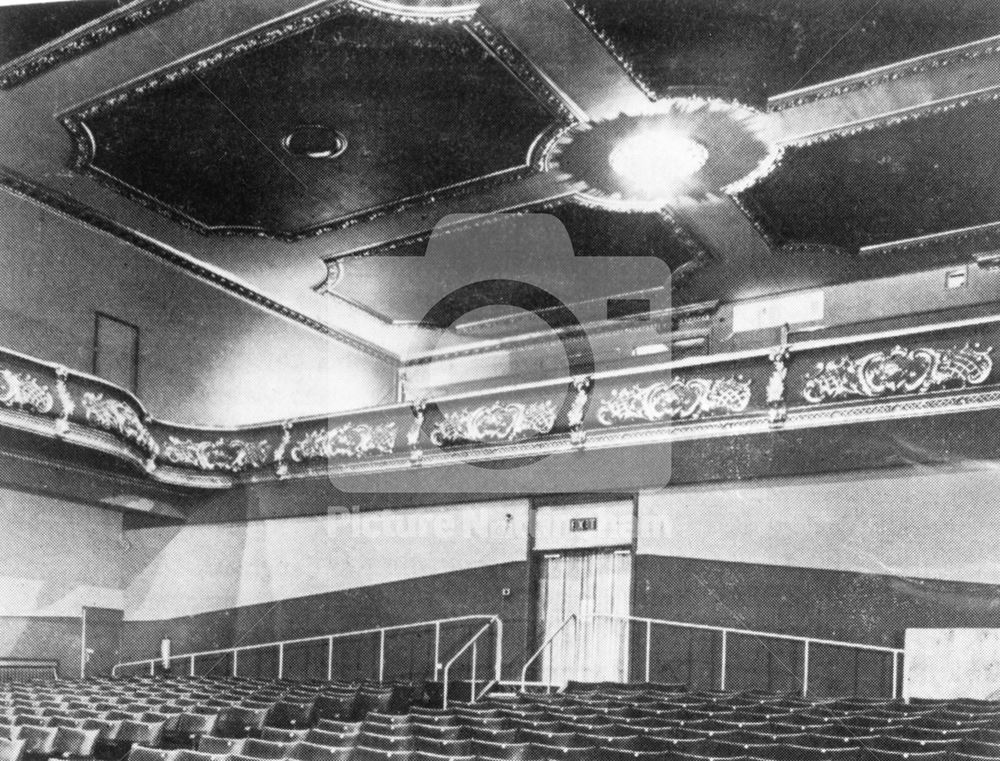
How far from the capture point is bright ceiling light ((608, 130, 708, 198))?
1012 centimetres

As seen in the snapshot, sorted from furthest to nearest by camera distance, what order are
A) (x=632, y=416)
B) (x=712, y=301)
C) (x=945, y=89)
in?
1. (x=712, y=301)
2. (x=632, y=416)
3. (x=945, y=89)

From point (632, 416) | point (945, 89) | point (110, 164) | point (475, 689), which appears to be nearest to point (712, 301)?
point (632, 416)

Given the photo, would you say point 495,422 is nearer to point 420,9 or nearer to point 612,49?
point 612,49

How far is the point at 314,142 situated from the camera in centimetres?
1019

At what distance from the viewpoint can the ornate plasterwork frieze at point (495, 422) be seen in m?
11.9

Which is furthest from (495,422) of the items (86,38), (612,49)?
(86,38)

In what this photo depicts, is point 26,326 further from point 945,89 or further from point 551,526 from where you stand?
point 945,89

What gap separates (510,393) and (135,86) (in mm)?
5239

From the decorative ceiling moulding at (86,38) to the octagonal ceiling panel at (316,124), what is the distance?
551mm

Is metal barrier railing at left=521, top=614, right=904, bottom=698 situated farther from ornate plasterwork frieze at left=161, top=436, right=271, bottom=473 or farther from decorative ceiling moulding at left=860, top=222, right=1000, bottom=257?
decorative ceiling moulding at left=860, top=222, right=1000, bottom=257

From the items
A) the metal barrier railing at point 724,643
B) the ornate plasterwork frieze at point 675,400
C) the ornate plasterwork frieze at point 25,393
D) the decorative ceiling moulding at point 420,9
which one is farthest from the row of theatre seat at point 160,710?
the decorative ceiling moulding at point 420,9

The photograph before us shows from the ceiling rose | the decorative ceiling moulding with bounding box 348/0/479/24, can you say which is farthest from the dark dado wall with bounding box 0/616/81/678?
the decorative ceiling moulding with bounding box 348/0/479/24

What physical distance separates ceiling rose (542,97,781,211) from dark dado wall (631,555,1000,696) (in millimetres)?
4032

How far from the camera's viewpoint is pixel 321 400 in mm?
15922
